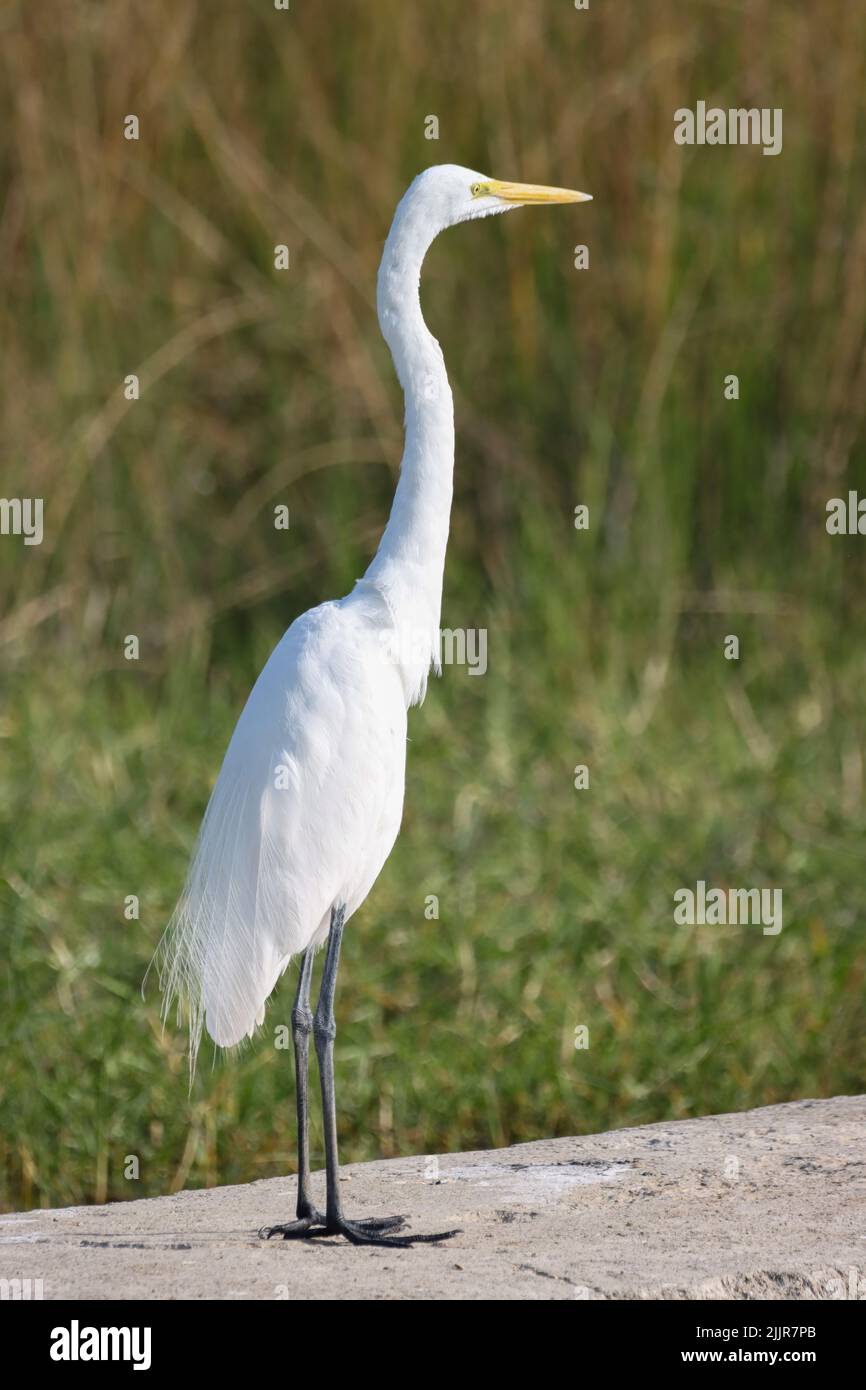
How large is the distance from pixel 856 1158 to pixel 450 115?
→ 157 inches

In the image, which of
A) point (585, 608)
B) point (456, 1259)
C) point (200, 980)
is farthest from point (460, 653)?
point (456, 1259)

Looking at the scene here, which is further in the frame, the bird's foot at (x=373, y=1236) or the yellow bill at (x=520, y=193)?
the yellow bill at (x=520, y=193)

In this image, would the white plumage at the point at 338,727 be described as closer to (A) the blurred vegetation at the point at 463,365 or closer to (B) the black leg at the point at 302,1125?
(B) the black leg at the point at 302,1125

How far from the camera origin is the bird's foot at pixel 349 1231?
2.62 metres

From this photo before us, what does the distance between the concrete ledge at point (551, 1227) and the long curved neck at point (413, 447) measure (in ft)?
2.69

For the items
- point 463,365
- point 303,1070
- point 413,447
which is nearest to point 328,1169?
point 303,1070

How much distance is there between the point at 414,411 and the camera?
109 inches

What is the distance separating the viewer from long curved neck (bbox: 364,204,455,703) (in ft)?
9.12

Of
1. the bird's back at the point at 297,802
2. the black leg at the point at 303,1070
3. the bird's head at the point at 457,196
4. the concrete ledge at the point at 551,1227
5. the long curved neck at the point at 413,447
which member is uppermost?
the bird's head at the point at 457,196

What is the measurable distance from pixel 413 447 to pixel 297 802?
536mm

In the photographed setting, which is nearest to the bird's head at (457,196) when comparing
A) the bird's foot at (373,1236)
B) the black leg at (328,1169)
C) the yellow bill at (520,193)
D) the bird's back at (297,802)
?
the yellow bill at (520,193)

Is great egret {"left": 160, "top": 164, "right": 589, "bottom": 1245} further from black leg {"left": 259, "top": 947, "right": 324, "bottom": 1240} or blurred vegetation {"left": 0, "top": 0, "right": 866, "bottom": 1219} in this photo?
blurred vegetation {"left": 0, "top": 0, "right": 866, "bottom": 1219}

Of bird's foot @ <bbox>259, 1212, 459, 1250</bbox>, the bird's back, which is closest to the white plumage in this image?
the bird's back

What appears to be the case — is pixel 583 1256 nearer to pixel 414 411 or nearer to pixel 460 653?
pixel 414 411
